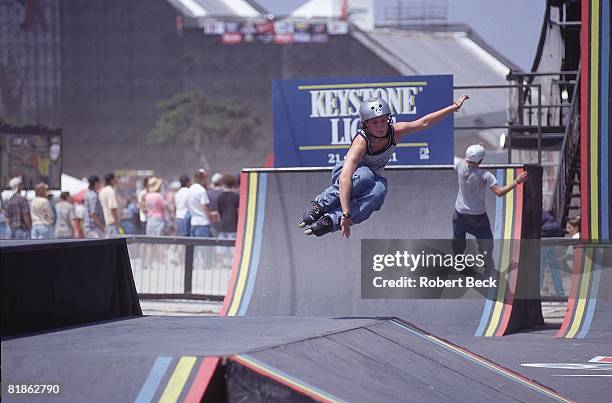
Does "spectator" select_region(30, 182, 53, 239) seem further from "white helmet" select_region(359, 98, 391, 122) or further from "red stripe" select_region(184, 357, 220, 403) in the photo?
"red stripe" select_region(184, 357, 220, 403)

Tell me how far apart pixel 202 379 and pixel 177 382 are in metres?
0.15

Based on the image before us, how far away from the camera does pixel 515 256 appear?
43.5 feet

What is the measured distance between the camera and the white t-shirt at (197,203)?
18.6m

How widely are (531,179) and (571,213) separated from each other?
9276 mm

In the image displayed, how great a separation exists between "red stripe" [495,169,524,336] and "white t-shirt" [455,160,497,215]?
0.45m

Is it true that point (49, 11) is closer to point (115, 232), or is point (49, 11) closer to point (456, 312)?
point (115, 232)

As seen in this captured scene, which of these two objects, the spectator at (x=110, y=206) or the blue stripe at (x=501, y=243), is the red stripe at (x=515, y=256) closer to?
the blue stripe at (x=501, y=243)

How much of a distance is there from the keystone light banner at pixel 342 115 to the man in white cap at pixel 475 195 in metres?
2.10

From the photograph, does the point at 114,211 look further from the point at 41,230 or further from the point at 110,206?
the point at 41,230

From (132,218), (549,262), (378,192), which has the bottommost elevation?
(549,262)

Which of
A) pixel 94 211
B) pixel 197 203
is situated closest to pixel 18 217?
pixel 94 211

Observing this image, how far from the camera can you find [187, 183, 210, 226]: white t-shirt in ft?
61.0

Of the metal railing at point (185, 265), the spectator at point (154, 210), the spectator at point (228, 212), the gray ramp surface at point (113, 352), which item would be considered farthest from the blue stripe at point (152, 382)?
the spectator at point (154, 210)

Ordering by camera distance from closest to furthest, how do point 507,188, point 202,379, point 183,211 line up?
1. point 202,379
2. point 507,188
3. point 183,211
